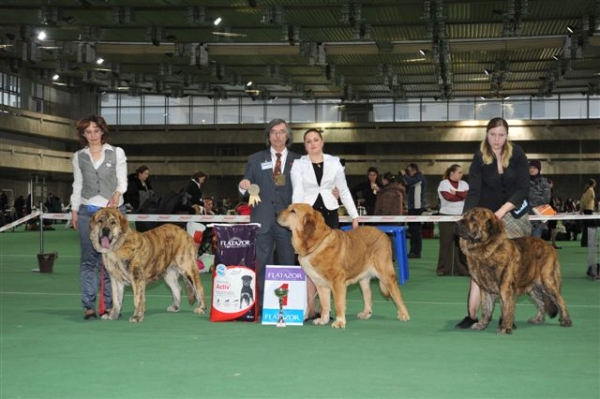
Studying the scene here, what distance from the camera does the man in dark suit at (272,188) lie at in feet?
24.3

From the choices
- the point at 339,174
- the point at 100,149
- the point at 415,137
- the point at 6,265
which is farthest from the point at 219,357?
the point at 415,137

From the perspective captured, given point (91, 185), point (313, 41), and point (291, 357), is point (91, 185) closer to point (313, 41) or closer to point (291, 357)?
point (291, 357)

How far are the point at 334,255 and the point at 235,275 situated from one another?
112 centimetres

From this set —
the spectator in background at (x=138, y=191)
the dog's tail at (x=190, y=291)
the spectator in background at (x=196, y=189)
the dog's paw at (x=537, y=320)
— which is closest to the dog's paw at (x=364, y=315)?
the dog's paw at (x=537, y=320)

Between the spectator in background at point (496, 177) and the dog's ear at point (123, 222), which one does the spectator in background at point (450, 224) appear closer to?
the spectator in background at point (496, 177)

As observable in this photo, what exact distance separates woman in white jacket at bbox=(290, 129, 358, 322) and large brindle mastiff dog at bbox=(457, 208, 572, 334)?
117 cm

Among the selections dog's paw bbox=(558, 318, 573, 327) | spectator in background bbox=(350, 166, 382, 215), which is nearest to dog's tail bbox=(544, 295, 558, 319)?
dog's paw bbox=(558, 318, 573, 327)

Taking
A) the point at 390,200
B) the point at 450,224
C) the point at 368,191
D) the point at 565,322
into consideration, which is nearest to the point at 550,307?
the point at 565,322

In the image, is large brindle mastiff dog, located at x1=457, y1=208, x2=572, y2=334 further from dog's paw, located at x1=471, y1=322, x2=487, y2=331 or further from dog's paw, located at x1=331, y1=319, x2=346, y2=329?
dog's paw, located at x1=331, y1=319, x2=346, y2=329

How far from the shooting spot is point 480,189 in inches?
273

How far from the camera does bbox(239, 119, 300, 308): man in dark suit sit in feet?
24.3

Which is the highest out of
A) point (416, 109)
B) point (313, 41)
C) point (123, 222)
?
point (313, 41)

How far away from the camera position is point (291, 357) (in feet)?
18.0

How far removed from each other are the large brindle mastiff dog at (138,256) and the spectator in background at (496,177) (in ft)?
8.36
